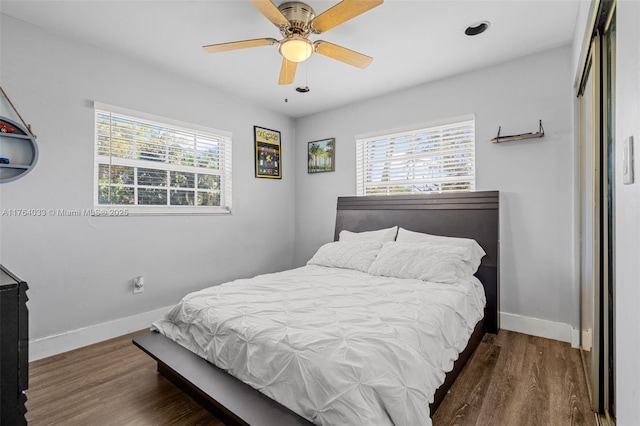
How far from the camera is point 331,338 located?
1.45m

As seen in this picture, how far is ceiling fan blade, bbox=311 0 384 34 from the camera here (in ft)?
5.62

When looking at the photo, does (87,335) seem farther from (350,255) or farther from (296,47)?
(296,47)

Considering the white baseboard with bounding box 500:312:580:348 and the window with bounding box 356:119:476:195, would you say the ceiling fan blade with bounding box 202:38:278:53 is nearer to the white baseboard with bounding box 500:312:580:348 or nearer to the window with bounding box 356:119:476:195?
the window with bounding box 356:119:476:195

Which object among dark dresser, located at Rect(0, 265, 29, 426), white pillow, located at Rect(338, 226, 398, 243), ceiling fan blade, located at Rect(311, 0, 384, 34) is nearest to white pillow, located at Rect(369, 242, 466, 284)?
white pillow, located at Rect(338, 226, 398, 243)

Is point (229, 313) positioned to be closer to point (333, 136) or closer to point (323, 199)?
point (323, 199)

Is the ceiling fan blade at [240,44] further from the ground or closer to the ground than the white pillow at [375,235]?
further from the ground

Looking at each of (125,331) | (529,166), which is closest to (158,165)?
(125,331)

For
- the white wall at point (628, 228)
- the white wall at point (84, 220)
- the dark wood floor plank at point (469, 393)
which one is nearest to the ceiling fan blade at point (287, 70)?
the white wall at point (84, 220)

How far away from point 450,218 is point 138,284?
3.12 m

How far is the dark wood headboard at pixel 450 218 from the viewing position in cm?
287

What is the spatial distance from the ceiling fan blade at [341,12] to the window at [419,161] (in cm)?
190

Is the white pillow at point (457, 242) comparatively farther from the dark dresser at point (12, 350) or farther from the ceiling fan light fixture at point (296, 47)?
the dark dresser at point (12, 350)

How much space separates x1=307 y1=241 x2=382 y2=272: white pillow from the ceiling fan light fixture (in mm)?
1830

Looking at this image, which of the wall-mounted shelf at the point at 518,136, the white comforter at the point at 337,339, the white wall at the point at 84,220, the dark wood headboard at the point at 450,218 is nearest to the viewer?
the white comforter at the point at 337,339
